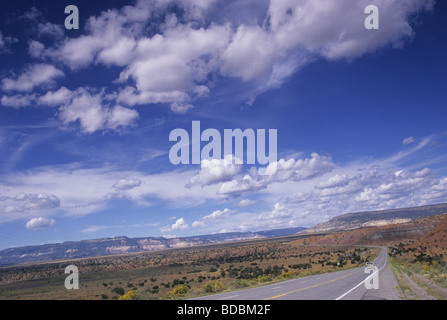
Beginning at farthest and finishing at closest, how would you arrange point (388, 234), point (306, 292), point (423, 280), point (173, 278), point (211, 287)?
point (388, 234) → point (173, 278) → point (211, 287) → point (423, 280) → point (306, 292)

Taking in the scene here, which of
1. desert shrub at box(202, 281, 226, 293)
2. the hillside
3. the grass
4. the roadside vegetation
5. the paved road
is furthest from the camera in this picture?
the hillside

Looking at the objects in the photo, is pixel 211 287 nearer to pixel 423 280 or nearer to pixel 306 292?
pixel 306 292

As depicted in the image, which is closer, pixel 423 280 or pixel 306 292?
pixel 306 292

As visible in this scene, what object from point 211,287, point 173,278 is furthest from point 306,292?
point 173,278

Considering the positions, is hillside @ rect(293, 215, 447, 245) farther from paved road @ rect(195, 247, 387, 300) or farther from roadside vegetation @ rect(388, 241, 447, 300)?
paved road @ rect(195, 247, 387, 300)

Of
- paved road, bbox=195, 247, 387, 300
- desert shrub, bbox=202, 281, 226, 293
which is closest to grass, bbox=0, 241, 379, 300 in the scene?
desert shrub, bbox=202, 281, 226, 293

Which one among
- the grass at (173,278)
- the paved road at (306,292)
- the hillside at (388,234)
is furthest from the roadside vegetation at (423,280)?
the hillside at (388,234)

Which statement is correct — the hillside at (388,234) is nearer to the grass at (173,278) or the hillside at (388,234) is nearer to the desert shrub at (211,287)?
the grass at (173,278)

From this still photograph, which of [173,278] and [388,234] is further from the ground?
[173,278]
